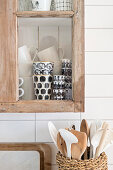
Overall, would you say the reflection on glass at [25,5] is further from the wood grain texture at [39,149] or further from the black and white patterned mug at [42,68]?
the wood grain texture at [39,149]

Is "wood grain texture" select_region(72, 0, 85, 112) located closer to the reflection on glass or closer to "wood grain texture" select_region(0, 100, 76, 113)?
"wood grain texture" select_region(0, 100, 76, 113)

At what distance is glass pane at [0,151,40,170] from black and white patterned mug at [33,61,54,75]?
1.45ft

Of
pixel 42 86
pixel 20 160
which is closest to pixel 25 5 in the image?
pixel 42 86

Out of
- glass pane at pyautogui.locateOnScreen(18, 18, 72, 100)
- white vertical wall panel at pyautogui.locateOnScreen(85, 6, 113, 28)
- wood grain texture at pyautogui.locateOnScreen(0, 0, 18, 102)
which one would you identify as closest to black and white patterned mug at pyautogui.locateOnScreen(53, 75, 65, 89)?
glass pane at pyautogui.locateOnScreen(18, 18, 72, 100)

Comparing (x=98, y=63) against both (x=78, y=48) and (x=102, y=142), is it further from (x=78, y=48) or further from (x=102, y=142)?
(x=102, y=142)

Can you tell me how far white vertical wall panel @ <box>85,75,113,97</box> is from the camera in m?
1.17

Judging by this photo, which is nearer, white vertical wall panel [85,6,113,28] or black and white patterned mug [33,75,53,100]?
black and white patterned mug [33,75,53,100]

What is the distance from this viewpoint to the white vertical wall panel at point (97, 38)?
1157mm

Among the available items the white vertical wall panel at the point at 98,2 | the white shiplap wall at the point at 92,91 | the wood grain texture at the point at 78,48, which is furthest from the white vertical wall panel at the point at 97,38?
the wood grain texture at the point at 78,48

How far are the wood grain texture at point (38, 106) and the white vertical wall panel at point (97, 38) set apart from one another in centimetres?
38

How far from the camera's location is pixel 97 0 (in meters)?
1.16

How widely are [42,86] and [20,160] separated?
445 millimetres

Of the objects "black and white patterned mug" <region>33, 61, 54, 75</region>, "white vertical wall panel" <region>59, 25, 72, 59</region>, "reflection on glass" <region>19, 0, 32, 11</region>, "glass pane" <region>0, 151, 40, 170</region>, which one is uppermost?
"reflection on glass" <region>19, 0, 32, 11</region>

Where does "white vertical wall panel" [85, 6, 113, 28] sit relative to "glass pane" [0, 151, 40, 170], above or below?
above
